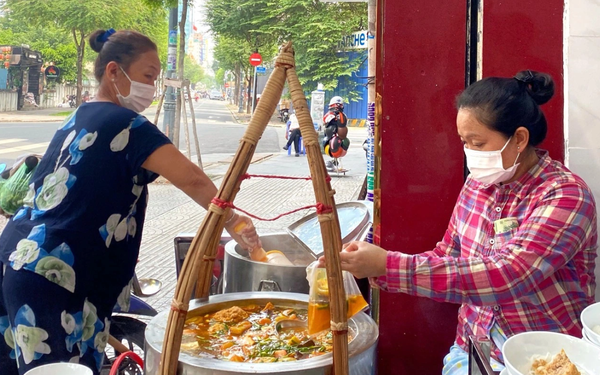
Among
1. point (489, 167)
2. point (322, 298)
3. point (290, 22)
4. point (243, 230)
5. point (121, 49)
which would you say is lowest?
point (322, 298)

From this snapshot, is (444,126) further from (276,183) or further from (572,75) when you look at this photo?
(276,183)

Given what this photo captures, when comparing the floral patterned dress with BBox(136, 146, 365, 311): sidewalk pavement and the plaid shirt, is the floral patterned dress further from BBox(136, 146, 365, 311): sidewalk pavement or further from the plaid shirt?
BBox(136, 146, 365, 311): sidewalk pavement

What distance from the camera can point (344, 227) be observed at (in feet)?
9.32

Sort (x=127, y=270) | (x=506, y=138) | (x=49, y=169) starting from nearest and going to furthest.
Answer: (x=506, y=138) < (x=49, y=169) < (x=127, y=270)

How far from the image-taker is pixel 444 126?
2.30 meters

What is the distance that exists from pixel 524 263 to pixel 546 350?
14.7 inches

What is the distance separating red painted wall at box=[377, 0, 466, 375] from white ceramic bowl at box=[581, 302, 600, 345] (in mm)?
1076

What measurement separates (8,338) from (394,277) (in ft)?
5.28

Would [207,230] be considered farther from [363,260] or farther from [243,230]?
[243,230]

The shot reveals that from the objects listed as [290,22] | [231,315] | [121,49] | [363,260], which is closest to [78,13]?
[290,22]

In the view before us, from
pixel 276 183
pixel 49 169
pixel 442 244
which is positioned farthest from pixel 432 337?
pixel 276 183

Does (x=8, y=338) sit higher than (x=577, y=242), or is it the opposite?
(x=577, y=242)

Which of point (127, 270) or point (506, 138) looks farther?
point (127, 270)

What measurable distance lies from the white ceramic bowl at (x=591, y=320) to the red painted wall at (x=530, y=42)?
3.69ft
